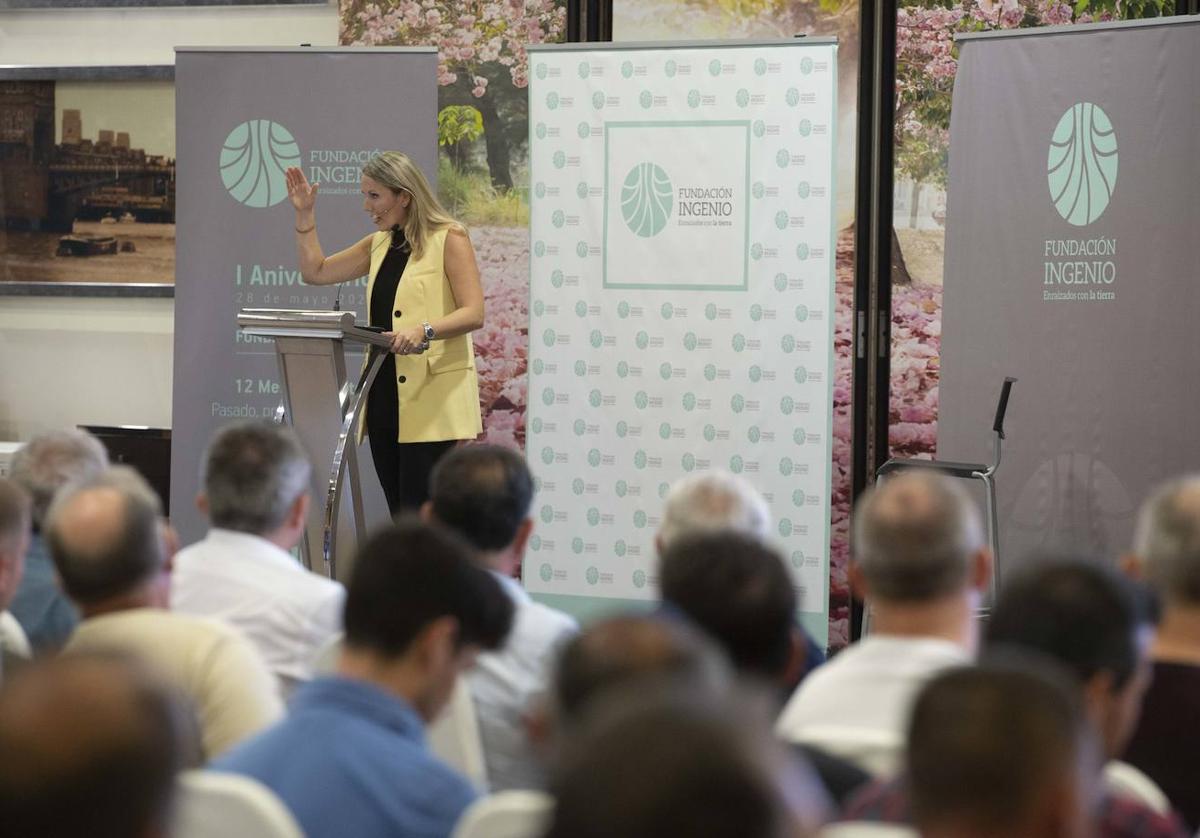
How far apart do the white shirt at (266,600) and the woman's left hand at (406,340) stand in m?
1.98

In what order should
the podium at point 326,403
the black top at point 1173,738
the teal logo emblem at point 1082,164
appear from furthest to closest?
the teal logo emblem at point 1082,164 < the podium at point 326,403 < the black top at point 1173,738

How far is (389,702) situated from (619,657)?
0.50 metres

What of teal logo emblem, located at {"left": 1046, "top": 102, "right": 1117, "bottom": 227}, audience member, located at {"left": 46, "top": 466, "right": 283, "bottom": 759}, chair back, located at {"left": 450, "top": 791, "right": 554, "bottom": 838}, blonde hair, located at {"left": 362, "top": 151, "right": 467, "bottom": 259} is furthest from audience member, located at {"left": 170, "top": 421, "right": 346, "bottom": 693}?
teal logo emblem, located at {"left": 1046, "top": 102, "right": 1117, "bottom": 227}

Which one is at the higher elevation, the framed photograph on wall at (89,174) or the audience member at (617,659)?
the framed photograph on wall at (89,174)

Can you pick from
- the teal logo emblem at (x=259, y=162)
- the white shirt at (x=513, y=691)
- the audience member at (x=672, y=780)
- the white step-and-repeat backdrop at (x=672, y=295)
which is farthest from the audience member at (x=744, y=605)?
the teal logo emblem at (x=259, y=162)

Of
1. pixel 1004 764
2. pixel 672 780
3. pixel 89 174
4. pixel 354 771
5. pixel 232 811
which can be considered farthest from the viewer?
pixel 89 174

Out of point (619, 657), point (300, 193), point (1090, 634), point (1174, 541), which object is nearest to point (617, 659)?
point (619, 657)

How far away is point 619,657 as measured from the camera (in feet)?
4.39

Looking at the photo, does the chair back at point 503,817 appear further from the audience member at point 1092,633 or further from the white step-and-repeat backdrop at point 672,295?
the white step-and-repeat backdrop at point 672,295

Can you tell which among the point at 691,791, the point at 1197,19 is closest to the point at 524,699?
the point at 691,791

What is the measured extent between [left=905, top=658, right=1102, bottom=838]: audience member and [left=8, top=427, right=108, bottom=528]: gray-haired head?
2.28m

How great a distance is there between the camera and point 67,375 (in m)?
7.47

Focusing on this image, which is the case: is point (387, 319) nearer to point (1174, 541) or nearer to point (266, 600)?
point (266, 600)

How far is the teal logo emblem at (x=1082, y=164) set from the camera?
559 centimetres
